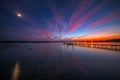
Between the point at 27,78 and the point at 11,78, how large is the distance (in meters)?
1.57

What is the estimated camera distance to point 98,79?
7.99 metres

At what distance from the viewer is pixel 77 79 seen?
8039 millimetres

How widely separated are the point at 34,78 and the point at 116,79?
762 cm

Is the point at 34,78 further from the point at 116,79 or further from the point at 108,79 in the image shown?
the point at 116,79

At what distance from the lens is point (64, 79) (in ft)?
26.1

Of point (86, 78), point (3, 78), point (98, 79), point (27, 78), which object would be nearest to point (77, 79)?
point (86, 78)

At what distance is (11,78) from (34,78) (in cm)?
224

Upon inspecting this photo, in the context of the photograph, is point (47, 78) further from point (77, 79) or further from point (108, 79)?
point (108, 79)

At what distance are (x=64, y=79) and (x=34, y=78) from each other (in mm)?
2851

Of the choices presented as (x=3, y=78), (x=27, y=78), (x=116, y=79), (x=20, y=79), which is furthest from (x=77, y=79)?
(x=3, y=78)

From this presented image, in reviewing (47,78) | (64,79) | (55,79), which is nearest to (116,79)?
(64,79)

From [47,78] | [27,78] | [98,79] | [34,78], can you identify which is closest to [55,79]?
[47,78]

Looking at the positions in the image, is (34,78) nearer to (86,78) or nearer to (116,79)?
(86,78)

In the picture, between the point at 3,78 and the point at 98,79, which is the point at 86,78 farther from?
the point at 3,78
